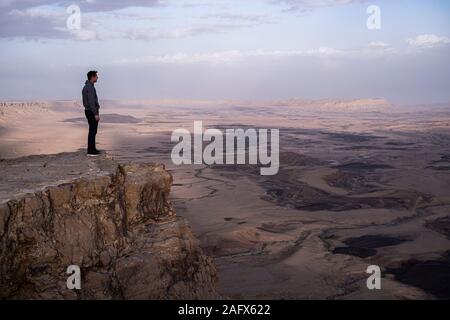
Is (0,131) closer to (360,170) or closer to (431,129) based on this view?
(360,170)

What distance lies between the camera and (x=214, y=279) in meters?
7.21

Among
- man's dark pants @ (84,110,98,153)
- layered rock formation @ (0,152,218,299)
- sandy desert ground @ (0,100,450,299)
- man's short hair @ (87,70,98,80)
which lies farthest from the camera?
sandy desert ground @ (0,100,450,299)

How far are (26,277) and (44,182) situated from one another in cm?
122

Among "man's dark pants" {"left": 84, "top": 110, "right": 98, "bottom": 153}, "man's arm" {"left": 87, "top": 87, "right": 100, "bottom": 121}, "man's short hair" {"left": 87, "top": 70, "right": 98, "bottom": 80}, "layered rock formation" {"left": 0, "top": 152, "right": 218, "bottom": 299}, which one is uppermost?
"man's short hair" {"left": 87, "top": 70, "right": 98, "bottom": 80}

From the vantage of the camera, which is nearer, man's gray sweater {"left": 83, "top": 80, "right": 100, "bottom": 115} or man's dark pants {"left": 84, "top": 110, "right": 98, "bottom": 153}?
man's gray sweater {"left": 83, "top": 80, "right": 100, "bottom": 115}

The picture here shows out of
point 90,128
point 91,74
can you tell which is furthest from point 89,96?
point 90,128

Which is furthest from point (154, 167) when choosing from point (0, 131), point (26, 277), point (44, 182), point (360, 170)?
Result: point (0, 131)


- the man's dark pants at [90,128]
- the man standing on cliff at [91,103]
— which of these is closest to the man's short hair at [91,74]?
the man standing on cliff at [91,103]

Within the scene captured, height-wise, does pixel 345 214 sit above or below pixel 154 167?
below

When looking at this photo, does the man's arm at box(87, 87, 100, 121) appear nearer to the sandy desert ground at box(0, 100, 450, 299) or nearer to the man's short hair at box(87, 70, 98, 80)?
the man's short hair at box(87, 70, 98, 80)

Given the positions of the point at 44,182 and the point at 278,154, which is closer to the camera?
the point at 44,182

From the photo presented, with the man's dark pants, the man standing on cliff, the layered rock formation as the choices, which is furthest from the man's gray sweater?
the layered rock formation

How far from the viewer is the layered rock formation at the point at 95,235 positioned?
532cm

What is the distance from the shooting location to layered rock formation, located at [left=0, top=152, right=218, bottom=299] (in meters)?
5.32
